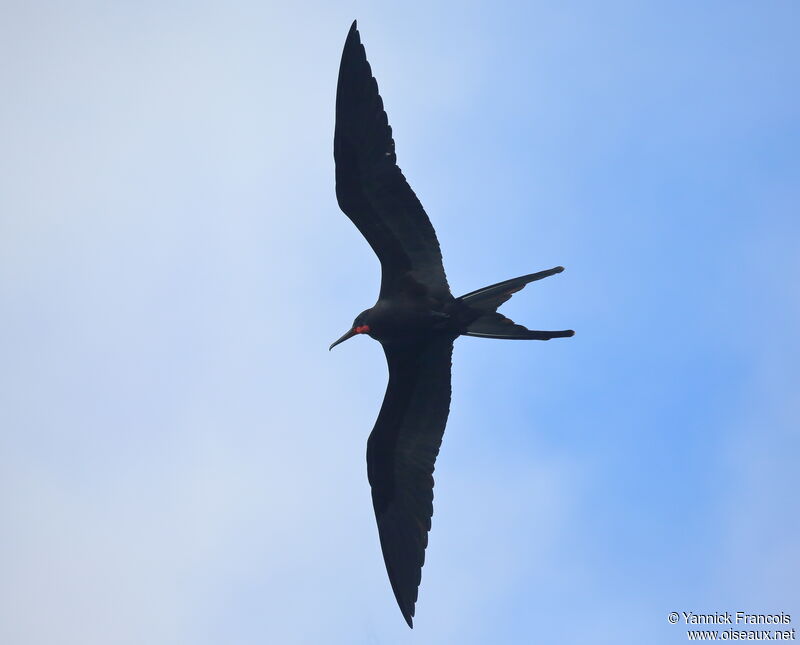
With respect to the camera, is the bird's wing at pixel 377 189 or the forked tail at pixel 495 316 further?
the bird's wing at pixel 377 189

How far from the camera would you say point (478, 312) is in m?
11.4

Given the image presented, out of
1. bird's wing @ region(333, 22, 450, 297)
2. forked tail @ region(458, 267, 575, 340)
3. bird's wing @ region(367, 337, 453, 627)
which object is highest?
bird's wing @ region(333, 22, 450, 297)

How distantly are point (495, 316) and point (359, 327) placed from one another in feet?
5.57

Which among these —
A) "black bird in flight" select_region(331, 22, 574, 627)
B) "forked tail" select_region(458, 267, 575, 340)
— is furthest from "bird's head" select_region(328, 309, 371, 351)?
"forked tail" select_region(458, 267, 575, 340)

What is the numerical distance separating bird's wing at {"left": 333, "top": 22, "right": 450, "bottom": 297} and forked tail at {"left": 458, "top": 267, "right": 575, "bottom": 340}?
51 cm

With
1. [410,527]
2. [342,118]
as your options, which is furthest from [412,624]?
[342,118]

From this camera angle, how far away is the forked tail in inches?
432

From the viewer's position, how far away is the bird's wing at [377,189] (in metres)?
11.1

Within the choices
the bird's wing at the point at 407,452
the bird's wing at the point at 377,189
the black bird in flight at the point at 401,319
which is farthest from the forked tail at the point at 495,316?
the bird's wing at the point at 407,452

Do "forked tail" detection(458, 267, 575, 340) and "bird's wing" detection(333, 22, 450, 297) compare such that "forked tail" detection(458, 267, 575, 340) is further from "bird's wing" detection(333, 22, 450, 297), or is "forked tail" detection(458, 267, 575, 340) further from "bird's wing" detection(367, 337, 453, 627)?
"bird's wing" detection(367, 337, 453, 627)

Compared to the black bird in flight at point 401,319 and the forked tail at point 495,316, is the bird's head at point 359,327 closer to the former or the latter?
the black bird in flight at point 401,319

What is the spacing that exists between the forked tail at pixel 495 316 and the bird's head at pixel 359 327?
1.20 m

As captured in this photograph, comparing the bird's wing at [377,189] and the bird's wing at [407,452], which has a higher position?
the bird's wing at [377,189]

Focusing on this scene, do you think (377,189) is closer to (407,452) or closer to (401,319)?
(401,319)
